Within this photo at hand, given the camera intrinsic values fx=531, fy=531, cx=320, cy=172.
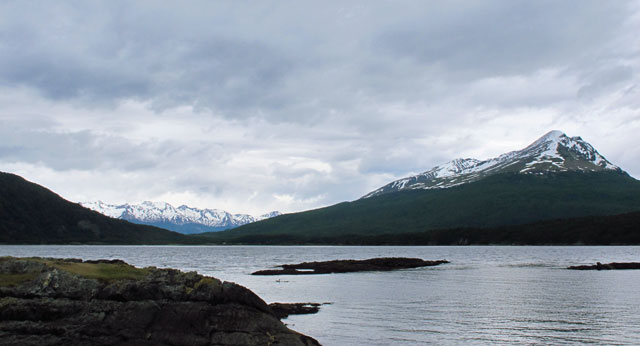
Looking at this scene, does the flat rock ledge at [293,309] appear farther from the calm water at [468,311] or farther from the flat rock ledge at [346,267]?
the flat rock ledge at [346,267]

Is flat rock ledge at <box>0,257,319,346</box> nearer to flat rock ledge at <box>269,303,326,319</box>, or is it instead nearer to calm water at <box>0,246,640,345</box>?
calm water at <box>0,246,640,345</box>

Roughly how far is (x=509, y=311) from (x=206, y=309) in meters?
27.9

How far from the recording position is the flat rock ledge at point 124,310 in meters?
23.5

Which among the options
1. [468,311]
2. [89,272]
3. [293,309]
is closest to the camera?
[89,272]

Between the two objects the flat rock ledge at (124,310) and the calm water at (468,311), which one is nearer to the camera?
the flat rock ledge at (124,310)

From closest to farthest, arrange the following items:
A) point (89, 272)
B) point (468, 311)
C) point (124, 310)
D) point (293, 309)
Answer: point (124, 310) < point (89, 272) < point (468, 311) < point (293, 309)

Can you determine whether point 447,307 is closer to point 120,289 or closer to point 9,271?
point 120,289

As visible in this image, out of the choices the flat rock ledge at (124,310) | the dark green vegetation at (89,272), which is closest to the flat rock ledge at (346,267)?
the dark green vegetation at (89,272)

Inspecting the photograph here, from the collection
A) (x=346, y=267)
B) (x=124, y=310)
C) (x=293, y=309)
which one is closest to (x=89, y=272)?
(x=124, y=310)

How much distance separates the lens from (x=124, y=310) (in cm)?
2473

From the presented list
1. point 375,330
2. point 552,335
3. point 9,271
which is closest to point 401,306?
point 375,330

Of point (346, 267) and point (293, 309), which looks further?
point (346, 267)

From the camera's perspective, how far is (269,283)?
7281cm

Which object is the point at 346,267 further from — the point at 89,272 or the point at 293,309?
the point at 89,272
